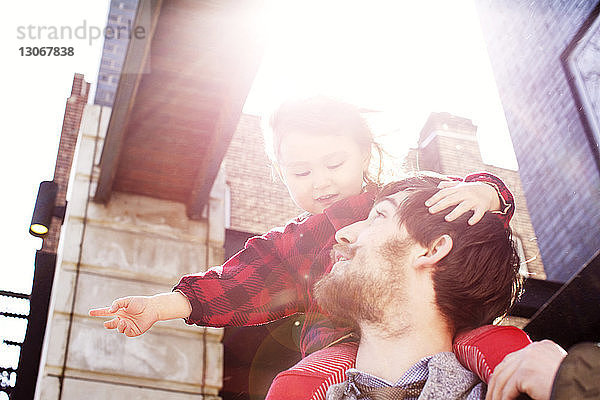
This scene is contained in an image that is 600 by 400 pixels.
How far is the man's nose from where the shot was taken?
184cm

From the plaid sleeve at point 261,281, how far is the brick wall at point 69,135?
30.3 ft

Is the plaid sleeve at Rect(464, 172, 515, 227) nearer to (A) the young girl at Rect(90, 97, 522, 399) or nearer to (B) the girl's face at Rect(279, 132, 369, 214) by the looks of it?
(A) the young girl at Rect(90, 97, 522, 399)

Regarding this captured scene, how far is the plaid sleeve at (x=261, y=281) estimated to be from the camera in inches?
77.8

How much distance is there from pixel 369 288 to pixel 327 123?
0.69 metres

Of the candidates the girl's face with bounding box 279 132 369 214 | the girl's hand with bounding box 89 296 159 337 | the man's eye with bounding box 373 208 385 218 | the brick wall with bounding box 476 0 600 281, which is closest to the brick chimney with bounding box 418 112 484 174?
the brick wall with bounding box 476 0 600 281

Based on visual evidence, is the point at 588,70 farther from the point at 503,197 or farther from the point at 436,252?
the point at 436,252

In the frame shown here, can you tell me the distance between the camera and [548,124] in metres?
5.50

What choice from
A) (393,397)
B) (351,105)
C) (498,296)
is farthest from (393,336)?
(351,105)

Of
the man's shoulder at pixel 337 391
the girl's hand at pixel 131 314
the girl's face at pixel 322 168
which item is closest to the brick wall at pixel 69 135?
the girl's face at pixel 322 168

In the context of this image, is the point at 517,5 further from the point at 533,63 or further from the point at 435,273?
the point at 435,273

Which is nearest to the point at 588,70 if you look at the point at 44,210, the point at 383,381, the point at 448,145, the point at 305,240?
the point at 305,240

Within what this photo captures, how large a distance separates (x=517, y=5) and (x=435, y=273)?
495 cm

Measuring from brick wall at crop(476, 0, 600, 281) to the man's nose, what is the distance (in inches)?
150

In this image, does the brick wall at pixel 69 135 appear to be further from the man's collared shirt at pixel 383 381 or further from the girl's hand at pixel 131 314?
the man's collared shirt at pixel 383 381
